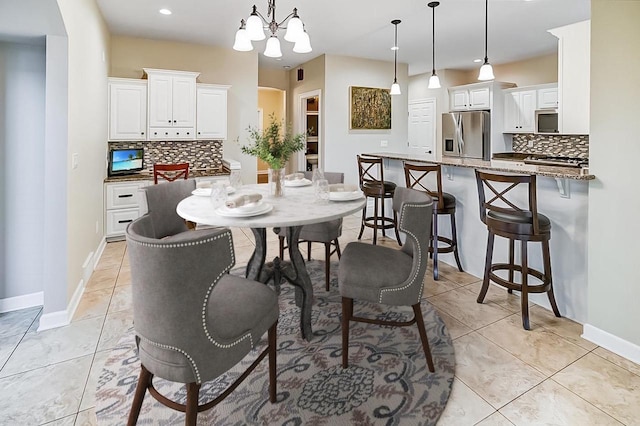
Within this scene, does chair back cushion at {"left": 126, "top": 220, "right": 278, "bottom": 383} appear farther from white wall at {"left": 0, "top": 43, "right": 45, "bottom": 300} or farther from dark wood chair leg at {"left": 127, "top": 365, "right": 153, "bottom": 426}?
white wall at {"left": 0, "top": 43, "right": 45, "bottom": 300}

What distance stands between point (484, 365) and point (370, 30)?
14.4 ft

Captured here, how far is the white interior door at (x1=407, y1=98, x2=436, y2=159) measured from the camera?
26.2 ft

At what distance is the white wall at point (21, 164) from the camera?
2.57 meters

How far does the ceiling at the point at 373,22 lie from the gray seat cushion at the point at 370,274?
309 centimetres

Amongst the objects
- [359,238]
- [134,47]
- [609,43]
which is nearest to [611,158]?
[609,43]

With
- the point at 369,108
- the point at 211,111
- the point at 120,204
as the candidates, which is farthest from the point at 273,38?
the point at 369,108

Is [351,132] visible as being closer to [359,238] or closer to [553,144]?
[359,238]

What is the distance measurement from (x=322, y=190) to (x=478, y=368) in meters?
1.36

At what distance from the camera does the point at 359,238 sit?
14.9 ft

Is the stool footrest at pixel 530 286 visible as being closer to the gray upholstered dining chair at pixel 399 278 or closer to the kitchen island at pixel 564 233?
the kitchen island at pixel 564 233

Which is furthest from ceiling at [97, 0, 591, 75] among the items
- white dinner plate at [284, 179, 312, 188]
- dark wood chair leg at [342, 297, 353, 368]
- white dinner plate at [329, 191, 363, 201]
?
dark wood chair leg at [342, 297, 353, 368]

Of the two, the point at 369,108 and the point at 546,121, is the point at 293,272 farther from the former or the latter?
the point at 546,121

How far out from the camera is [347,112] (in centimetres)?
628

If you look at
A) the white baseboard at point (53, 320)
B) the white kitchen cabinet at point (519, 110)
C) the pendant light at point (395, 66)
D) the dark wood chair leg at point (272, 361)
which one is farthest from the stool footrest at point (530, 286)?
the white kitchen cabinet at point (519, 110)
